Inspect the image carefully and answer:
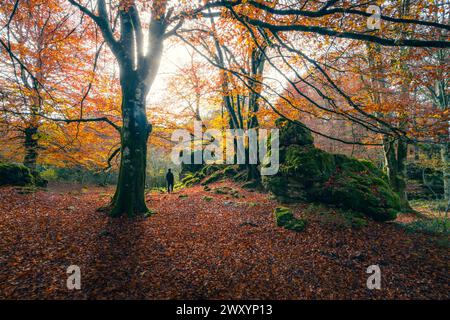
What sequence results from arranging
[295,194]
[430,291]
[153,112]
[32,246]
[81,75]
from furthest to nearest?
[153,112] < [81,75] < [295,194] < [32,246] < [430,291]

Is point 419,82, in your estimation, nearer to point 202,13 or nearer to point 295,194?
point 295,194

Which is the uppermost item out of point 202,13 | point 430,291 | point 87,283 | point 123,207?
point 202,13

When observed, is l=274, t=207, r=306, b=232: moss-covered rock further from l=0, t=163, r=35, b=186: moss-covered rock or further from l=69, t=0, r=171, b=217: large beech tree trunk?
l=0, t=163, r=35, b=186: moss-covered rock

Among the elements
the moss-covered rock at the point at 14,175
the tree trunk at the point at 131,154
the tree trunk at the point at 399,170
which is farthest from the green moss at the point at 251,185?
the moss-covered rock at the point at 14,175

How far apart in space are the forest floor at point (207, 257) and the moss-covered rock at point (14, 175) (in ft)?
10.2

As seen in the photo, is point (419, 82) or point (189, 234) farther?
point (419, 82)

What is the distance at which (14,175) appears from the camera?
29.2 ft

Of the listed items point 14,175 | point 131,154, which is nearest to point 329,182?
point 131,154

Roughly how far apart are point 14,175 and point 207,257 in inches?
403

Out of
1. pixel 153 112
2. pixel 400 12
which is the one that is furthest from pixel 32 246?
pixel 400 12

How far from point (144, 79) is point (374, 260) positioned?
308 inches

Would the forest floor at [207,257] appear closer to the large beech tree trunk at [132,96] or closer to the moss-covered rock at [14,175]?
the large beech tree trunk at [132,96]

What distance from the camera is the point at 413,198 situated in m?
15.5

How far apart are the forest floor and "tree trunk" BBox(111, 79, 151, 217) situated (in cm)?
53
